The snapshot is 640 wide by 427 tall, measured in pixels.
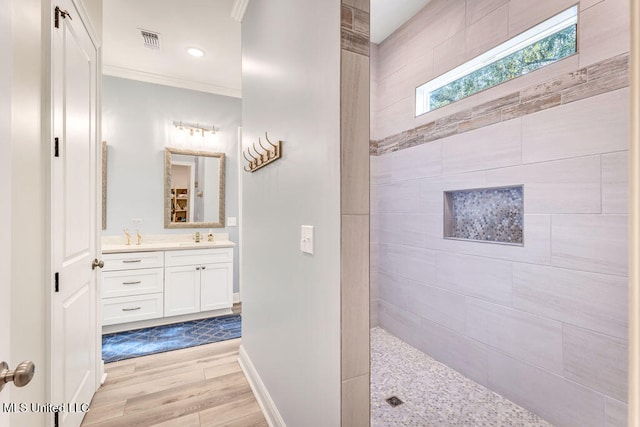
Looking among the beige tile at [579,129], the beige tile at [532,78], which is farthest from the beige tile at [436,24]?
the beige tile at [579,129]

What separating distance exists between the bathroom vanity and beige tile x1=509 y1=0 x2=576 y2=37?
3.29 metres

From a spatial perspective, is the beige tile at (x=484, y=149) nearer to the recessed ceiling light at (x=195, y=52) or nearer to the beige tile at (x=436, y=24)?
the beige tile at (x=436, y=24)

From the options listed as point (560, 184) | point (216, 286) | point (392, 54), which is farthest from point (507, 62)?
point (216, 286)

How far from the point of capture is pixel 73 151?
1.54m

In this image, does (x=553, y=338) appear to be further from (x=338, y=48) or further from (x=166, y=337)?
(x=166, y=337)

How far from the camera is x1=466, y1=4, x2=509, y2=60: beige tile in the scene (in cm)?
202

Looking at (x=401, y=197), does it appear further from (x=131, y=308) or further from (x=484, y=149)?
(x=131, y=308)

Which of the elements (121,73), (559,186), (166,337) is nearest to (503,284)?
(559,186)

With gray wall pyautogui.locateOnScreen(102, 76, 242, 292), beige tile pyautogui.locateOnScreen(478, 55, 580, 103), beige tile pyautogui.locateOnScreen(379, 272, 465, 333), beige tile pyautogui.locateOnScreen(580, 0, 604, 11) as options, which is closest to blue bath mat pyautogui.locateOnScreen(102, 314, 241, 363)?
gray wall pyautogui.locateOnScreen(102, 76, 242, 292)

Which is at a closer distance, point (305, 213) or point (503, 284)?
point (305, 213)

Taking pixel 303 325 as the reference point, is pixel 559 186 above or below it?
above

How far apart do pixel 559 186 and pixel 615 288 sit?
59 centimetres

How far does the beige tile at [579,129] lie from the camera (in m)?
1.48

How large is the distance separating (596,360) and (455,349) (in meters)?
0.93
